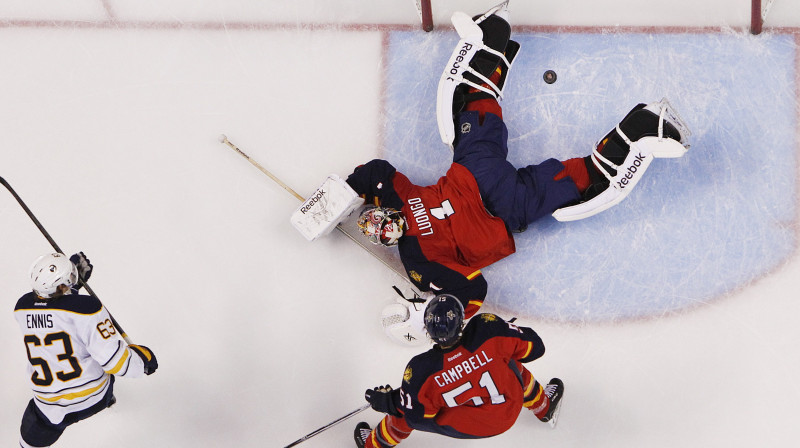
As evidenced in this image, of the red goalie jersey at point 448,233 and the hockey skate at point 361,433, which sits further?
the hockey skate at point 361,433

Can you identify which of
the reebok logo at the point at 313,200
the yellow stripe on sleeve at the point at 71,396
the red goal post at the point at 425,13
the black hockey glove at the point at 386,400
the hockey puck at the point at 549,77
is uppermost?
the red goal post at the point at 425,13

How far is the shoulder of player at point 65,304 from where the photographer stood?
282 cm

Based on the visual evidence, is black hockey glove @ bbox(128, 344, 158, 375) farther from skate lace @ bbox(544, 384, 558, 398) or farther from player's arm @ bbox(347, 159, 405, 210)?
skate lace @ bbox(544, 384, 558, 398)

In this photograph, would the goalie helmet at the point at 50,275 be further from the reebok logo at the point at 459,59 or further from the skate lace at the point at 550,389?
the skate lace at the point at 550,389

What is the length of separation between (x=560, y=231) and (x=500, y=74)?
792 millimetres

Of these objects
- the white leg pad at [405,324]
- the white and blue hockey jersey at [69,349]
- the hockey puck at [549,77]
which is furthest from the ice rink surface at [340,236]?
the white and blue hockey jersey at [69,349]

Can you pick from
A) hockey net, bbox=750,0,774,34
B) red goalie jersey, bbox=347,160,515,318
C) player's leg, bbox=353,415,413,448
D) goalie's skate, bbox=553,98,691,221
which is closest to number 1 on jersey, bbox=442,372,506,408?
player's leg, bbox=353,415,413,448

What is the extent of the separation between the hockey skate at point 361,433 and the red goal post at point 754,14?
1.97 meters

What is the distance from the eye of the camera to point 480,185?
10.5 ft

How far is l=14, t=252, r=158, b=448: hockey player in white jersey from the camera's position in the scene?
2816 millimetres

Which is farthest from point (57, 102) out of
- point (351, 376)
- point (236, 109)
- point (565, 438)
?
point (565, 438)

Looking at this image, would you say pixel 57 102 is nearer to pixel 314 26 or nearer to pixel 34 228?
pixel 34 228

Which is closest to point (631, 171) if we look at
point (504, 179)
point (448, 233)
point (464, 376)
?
point (504, 179)

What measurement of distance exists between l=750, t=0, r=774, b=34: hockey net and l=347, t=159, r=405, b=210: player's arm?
73.1 inches
